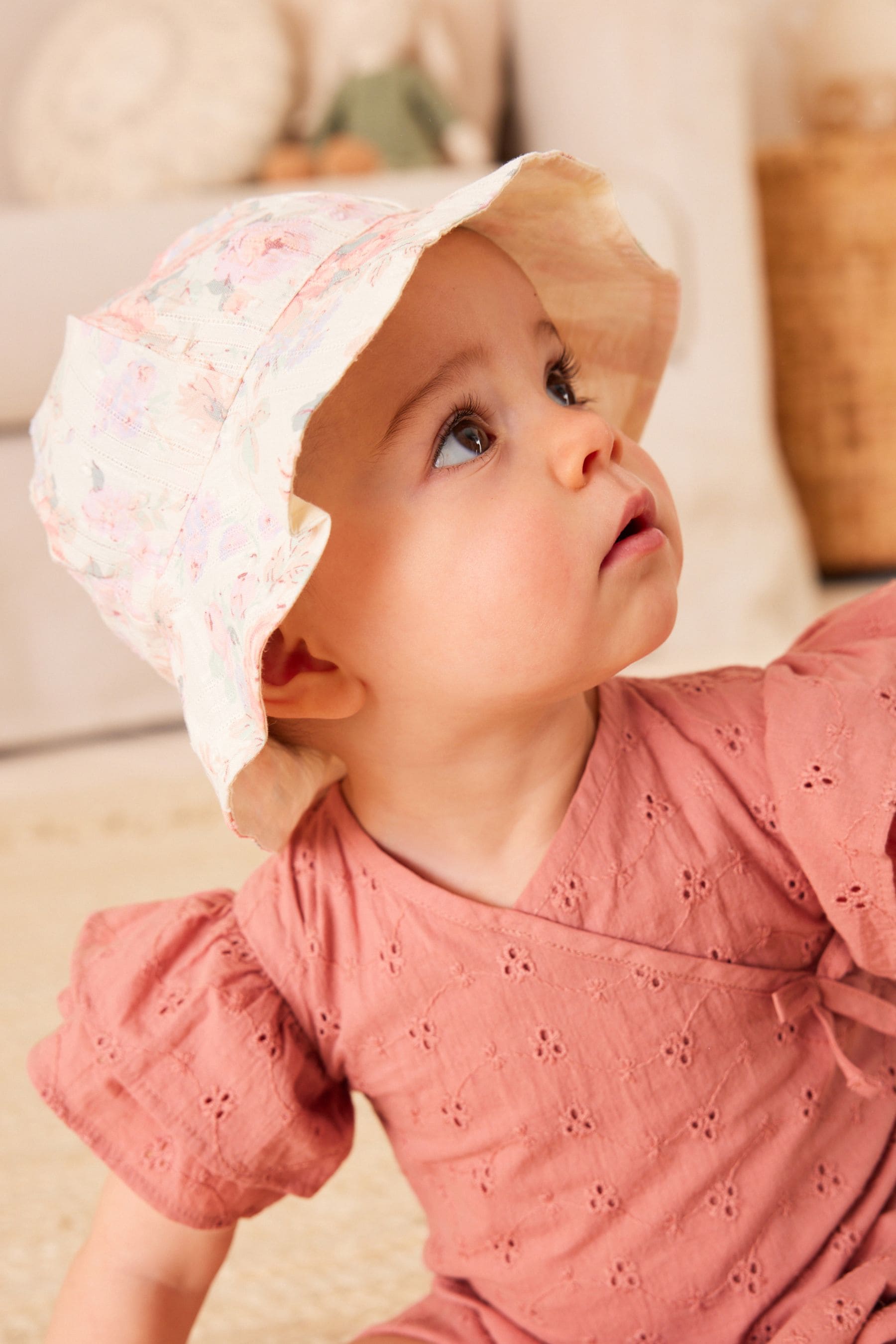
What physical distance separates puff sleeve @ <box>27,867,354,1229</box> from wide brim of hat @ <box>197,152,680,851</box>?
0.23ft

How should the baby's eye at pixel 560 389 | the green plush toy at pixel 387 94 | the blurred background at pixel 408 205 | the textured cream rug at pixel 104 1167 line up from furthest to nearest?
the green plush toy at pixel 387 94
the blurred background at pixel 408 205
the textured cream rug at pixel 104 1167
the baby's eye at pixel 560 389

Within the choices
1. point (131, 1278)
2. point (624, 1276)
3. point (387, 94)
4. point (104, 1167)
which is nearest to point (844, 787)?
point (624, 1276)

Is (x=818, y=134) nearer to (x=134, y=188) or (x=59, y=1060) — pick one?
(x=134, y=188)

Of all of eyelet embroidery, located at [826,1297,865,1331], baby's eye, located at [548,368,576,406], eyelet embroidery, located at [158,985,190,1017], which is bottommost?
eyelet embroidery, located at [826,1297,865,1331]

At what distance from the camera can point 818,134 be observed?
213cm

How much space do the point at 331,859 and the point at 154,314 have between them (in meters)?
0.24

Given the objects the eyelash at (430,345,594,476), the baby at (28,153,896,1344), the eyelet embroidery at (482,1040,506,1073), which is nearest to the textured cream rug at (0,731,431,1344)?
the baby at (28,153,896,1344)

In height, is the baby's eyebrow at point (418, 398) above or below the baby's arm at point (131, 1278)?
above

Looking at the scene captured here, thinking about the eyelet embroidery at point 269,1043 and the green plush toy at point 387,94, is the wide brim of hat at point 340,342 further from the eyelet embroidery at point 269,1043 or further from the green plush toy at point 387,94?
the green plush toy at point 387,94

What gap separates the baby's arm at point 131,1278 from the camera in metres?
0.61

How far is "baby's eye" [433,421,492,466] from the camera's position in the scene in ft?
1.74

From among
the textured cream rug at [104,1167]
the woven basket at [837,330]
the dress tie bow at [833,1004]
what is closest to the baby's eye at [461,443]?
the dress tie bow at [833,1004]

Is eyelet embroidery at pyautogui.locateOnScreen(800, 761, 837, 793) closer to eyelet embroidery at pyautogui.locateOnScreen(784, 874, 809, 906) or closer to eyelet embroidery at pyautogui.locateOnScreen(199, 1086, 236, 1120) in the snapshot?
eyelet embroidery at pyautogui.locateOnScreen(784, 874, 809, 906)

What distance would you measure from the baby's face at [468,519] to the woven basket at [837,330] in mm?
1521
